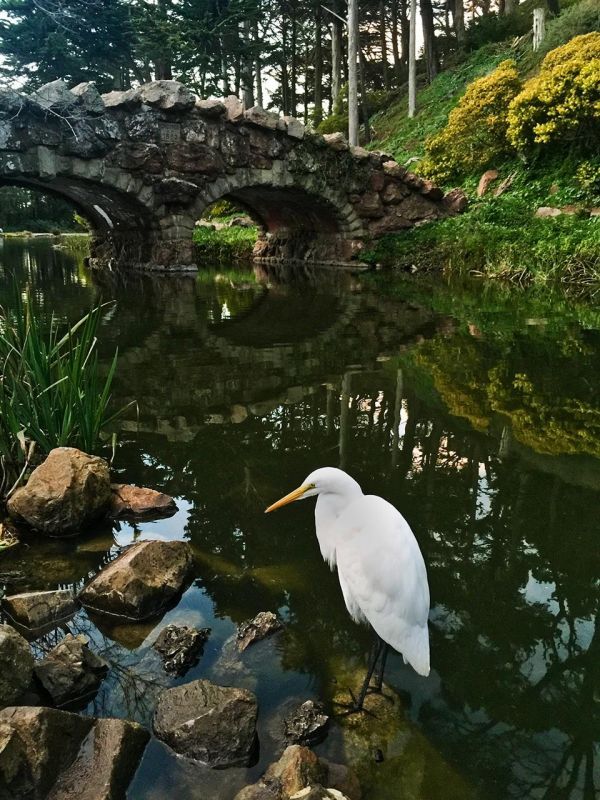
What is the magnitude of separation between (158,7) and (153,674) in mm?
27616

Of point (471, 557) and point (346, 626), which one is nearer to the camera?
point (346, 626)

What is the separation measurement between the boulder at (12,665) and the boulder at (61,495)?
1.28 m

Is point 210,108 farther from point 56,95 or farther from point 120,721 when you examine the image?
point 120,721

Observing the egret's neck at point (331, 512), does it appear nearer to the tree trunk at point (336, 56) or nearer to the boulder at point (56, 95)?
the boulder at point (56, 95)

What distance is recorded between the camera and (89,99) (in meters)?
13.9

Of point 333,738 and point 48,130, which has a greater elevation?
point 48,130

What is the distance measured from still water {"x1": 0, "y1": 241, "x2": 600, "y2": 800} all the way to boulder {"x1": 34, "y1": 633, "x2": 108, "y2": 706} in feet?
0.21

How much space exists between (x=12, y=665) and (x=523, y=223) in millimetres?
14260

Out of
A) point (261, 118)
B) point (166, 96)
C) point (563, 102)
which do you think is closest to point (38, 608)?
point (166, 96)

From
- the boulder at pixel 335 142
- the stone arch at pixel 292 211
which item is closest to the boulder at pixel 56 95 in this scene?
the stone arch at pixel 292 211

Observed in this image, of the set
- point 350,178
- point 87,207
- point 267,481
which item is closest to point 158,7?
point 87,207

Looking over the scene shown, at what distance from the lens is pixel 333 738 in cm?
203

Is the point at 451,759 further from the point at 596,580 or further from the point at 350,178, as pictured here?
the point at 350,178

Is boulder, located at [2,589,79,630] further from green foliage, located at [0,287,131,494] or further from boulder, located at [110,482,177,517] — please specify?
green foliage, located at [0,287,131,494]
